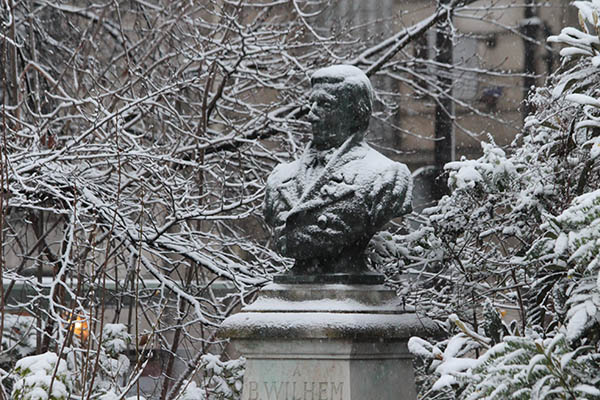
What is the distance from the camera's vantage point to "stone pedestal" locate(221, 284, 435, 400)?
5898 millimetres

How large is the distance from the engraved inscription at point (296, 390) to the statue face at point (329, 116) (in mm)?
1465

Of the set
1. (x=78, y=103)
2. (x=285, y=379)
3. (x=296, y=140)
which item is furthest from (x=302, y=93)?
A: (x=285, y=379)

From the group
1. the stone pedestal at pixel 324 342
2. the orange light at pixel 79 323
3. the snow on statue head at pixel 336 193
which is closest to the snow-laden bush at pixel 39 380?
the orange light at pixel 79 323

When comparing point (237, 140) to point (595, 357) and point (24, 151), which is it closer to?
point (24, 151)

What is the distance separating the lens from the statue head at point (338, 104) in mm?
6266

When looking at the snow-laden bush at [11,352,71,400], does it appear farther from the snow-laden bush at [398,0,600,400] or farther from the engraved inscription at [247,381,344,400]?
the snow-laden bush at [398,0,600,400]

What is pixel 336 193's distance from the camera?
6.12 metres

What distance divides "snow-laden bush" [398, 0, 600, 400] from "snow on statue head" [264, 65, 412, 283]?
71cm

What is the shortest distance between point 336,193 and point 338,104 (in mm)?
553

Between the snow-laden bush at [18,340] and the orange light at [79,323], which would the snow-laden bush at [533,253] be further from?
the snow-laden bush at [18,340]

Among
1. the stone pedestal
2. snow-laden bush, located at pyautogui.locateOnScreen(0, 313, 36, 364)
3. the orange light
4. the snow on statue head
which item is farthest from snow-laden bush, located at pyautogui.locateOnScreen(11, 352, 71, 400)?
snow-laden bush, located at pyautogui.locateOnScreen(0, 313, 36, 364)

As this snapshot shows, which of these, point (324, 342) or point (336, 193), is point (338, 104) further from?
point (324, 342)

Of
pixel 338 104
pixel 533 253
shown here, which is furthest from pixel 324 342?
pixel 338 104

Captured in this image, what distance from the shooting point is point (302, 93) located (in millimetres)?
10977
